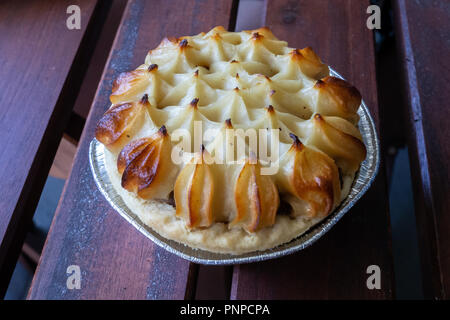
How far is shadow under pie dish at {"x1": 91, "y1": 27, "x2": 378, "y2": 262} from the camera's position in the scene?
0.82 m

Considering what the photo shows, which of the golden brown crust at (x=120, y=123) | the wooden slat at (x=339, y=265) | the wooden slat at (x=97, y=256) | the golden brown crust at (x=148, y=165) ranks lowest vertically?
the wooden slat at (x=339, y=265)

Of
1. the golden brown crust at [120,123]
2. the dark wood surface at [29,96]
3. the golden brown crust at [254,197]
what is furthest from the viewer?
the dark wood surface at [29,96]

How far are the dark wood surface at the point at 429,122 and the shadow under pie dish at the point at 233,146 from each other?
0.68ft

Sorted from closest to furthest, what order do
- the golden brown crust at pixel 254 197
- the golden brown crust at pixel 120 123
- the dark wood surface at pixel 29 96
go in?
the golden brown crust at pixel 254 197 → the golden brown crust at pixel 120 123 → the dark wood surface at pixel 29 96

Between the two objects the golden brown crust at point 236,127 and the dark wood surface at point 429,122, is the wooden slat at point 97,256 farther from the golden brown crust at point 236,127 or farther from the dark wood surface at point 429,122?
the dark wood surface at point 429,122

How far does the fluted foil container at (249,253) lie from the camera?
85 centimetres

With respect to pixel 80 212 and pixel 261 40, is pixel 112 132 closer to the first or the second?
pixel 80 212

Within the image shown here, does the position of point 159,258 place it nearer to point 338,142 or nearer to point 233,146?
point 233,146

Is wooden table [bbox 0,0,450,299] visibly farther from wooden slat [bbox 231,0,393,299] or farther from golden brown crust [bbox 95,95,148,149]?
golden brown crust [bbox 95,95,148,149]

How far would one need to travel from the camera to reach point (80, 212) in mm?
1068

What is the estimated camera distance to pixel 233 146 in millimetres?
833

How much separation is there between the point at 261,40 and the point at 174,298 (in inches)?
26.4

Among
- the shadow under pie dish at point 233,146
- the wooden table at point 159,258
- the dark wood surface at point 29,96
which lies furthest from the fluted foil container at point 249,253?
the dark wood surface at point 29,96
